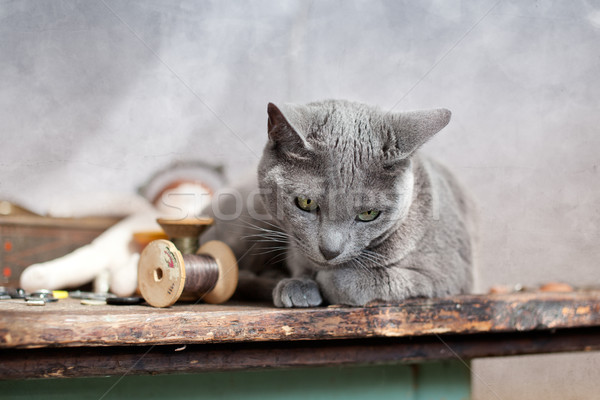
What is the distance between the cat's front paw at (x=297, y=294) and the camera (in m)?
0.98

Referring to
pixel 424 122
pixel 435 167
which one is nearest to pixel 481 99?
pixel 435 167

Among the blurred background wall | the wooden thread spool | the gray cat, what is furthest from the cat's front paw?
the blurred background wall

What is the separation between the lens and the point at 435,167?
1.38m

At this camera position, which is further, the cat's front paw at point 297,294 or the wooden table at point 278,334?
the cat's front paw at point 297,294

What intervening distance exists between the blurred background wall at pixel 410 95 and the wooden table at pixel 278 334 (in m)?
0.47

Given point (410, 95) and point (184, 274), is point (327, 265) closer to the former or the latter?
point (184, 274)

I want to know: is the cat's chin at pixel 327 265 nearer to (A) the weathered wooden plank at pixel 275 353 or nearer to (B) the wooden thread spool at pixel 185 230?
(A) the weathered wooden plank at pixel 275 353

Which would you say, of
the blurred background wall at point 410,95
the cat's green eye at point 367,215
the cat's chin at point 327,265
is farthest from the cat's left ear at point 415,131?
the blurred background wall at point 410,95

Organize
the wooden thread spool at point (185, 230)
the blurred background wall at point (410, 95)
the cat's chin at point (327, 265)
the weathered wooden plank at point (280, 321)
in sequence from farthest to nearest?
the blurred background wall at point (410, 95), the wooden thread spool at point (185, 230), the cat's chin at point (327, 265), the weathered wooden plank at point (280, 321)

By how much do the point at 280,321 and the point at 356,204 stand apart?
0.26 m

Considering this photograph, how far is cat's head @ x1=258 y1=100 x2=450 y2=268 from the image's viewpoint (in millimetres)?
943

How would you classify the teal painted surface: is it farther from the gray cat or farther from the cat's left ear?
the cat's left ear

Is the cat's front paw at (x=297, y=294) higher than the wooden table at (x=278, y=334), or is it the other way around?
the cat's front paw at (x=297, y=294)

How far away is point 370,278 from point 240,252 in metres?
0.47
